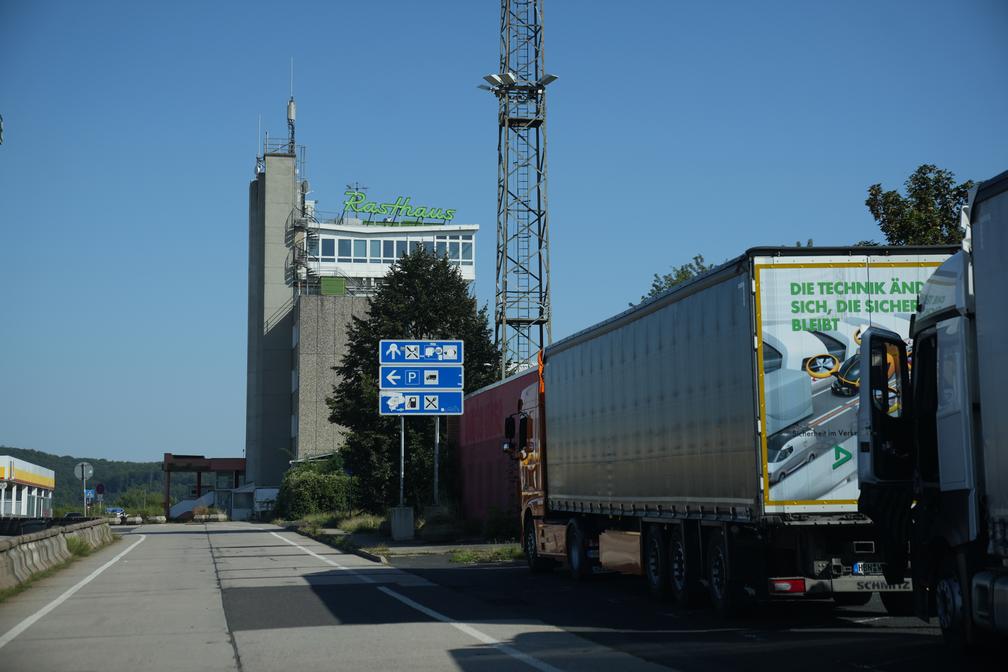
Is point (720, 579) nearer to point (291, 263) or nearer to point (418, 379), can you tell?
point (418, 379)

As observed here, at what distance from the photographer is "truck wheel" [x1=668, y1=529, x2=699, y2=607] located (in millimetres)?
15195

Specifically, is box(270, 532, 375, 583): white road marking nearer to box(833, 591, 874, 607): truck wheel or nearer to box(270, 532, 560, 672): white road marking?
box(270, 532, 560, 672): white road marking

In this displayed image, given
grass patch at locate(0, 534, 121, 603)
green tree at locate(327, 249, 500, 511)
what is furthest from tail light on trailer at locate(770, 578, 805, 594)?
green tree at locate(327, 249, 500, 511)

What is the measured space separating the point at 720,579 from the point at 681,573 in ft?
5.06

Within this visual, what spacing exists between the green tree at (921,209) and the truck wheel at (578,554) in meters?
11.1

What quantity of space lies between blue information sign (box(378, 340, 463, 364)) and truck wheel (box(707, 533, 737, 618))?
69.7 ft

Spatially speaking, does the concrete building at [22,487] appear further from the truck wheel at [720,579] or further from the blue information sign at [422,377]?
the truck wheel at [720,579]

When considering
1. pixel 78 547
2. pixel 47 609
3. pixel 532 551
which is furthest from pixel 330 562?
pixel 47 609

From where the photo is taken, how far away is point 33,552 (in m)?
24.0

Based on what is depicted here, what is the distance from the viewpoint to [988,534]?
9.66 m

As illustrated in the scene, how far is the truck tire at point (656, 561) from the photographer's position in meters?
16.3

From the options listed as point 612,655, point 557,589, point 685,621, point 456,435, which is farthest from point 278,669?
point 456,435

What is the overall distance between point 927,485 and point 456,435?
36.4m

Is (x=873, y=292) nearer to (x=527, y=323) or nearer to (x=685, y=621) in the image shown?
(x=685, y=621)
